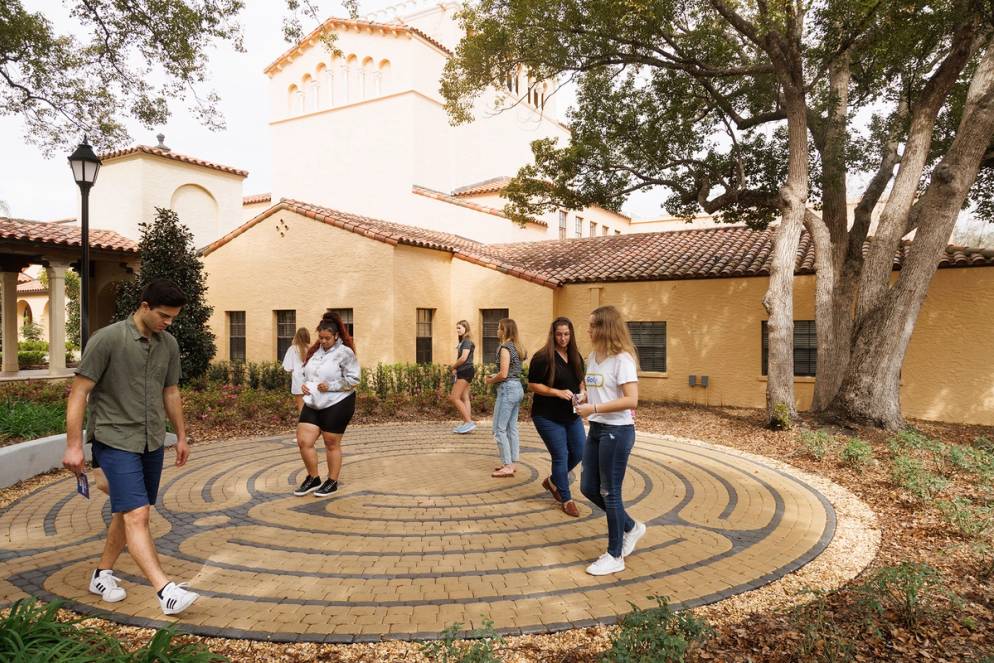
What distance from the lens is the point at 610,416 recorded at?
13.9 feet

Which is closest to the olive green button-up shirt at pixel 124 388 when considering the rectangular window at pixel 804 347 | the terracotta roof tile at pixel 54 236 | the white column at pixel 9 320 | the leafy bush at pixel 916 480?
the leafy bush at pixel 916 480

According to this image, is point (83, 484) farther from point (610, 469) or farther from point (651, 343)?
point (651, 343)

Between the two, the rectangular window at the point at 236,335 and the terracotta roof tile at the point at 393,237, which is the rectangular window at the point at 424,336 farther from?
the rectangular window at the point at 236,335

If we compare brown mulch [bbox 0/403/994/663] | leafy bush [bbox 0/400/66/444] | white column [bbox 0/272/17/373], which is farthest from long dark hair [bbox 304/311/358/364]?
white column [bbox 0/272/17/373]

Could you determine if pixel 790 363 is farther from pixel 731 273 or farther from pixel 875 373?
pixel 731 273

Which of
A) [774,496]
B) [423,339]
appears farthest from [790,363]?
[423,339]

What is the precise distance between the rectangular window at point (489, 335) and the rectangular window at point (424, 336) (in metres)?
1.54

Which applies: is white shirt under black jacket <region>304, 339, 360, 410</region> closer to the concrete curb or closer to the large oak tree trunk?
the concrete curb

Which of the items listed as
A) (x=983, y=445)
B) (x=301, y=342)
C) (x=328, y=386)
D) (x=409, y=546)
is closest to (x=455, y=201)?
(x=301, y=342)

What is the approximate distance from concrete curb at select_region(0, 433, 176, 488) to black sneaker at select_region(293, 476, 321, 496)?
8.90ft

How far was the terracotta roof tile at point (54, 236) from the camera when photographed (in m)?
15.3

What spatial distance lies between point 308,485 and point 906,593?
18.4 ft

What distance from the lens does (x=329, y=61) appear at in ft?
83.7

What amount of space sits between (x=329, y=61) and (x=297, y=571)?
26.0 metres
